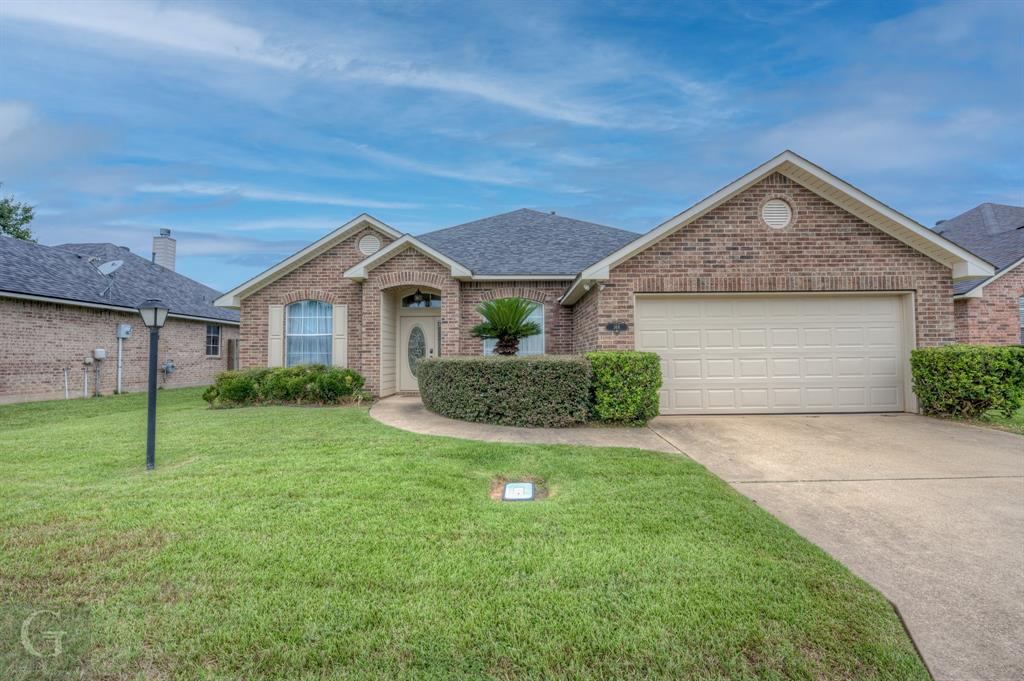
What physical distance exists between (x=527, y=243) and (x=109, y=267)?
639 inches

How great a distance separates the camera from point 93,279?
53.0 ft

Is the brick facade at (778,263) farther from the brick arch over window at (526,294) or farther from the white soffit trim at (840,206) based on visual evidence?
the brick arch over window at (526,294)

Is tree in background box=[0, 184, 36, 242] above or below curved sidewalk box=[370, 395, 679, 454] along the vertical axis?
above

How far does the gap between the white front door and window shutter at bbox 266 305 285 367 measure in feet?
11.2

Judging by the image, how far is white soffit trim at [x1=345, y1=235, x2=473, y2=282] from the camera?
1191 centimetres

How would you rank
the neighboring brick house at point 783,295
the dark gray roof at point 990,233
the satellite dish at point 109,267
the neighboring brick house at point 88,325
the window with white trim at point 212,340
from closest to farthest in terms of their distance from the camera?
the neighboring brick house at point 783,295 → the neighboring brick house at point 88,325 → the dark gray roof at point 990,233 → the satellite dish at point 109,267 → the window with white trim at point 212,340

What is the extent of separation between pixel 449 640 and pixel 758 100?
14.9 metres

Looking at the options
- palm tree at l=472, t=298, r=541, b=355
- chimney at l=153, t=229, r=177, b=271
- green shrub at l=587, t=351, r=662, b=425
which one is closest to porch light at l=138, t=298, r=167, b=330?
palm tree at l=472, t=298, r=541, b=355

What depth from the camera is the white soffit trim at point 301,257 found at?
13070mm

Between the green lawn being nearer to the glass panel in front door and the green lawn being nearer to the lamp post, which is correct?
the lamp post

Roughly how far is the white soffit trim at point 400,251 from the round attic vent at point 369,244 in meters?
1.45

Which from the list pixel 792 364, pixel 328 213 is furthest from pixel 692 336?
pixel 328 213

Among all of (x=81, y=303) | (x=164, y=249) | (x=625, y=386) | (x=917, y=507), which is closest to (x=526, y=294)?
(x=625, y=386)

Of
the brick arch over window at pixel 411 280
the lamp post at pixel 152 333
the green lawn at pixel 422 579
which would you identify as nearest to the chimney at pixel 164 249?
the brick arch over window at pixel 411 280
